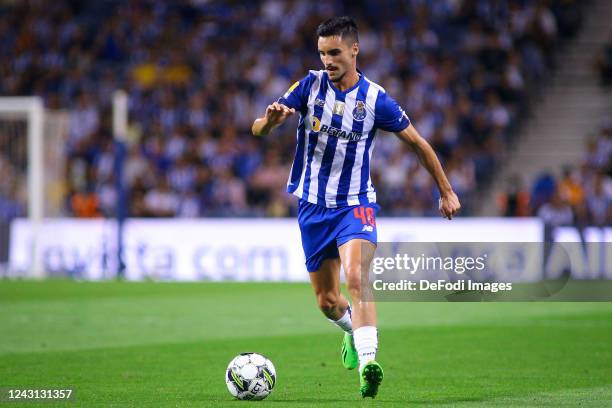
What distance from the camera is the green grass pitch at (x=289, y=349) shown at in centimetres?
802

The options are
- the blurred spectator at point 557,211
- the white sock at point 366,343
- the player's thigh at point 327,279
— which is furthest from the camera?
the blurred spectator at point 557,211

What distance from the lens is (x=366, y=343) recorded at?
24.6ft

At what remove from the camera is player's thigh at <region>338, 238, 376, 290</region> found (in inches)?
304

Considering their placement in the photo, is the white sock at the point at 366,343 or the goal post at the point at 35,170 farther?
the goal post at the point at 35,170

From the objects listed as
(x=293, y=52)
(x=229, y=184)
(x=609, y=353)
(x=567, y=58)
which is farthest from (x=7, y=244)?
(x=609, y=353)

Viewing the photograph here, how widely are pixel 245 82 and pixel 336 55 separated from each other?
18738 millimetres

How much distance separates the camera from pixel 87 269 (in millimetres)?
22844

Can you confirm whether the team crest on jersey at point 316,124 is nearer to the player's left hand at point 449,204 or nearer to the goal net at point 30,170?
the player's left hand at point 449,204

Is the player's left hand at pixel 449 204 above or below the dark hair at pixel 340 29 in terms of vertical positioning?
below

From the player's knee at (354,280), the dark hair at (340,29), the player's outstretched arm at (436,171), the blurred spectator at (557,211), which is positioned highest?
the blurred spectator at (557,211)

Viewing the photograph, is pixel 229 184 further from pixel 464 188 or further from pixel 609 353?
pixel 609 353

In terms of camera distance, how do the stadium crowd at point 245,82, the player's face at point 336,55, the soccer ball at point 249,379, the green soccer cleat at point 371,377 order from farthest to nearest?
the stadium crowd at point 245,82 → the player's face at point 336,55 → the soccer ball at point 249,379 → the green soccer cleat at point 371,377

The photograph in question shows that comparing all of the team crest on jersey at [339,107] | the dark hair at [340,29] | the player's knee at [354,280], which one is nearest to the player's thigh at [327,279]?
the player's knee at [354,280]

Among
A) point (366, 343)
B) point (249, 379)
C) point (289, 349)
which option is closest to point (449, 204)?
point (366, 343)
